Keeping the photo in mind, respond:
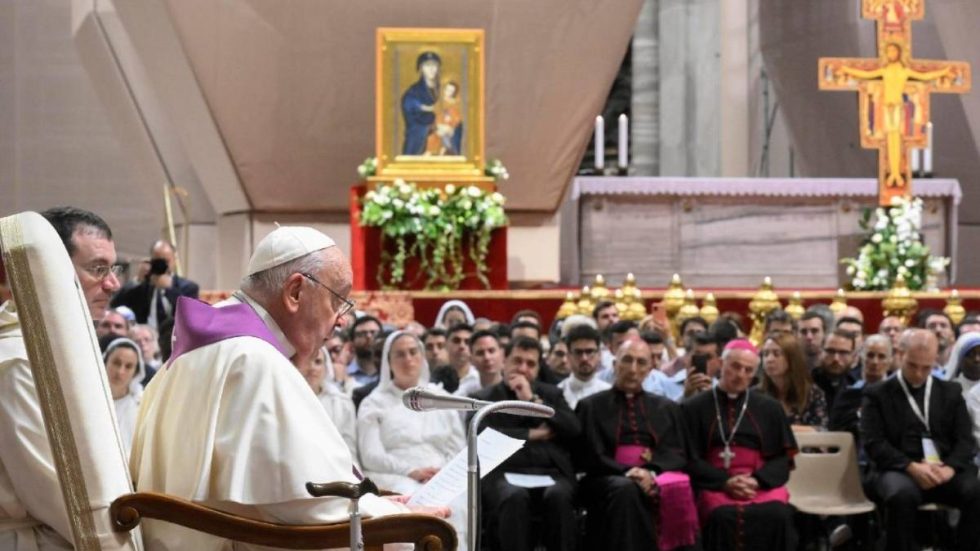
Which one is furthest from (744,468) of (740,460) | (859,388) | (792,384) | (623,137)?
(623,137)

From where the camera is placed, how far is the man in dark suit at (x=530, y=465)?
762 cm

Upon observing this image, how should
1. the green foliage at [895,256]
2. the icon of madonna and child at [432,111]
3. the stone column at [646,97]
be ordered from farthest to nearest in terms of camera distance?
the stone column at [646,97] → the green foliage at [895,256] → the icon of madonna and child at [432,111]

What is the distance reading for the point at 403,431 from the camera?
7711 millimetres

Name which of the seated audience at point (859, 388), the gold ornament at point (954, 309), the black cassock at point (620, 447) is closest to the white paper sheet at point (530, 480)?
the black cassock at point (620, 447)

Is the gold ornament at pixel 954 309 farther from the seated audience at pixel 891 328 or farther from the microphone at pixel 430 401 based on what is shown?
the microphone at pixel 430 401

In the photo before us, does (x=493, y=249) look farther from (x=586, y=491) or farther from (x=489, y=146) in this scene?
(x=586, y=491)

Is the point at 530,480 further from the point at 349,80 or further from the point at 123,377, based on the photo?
the point at 349,80

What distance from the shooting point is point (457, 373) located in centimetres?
878

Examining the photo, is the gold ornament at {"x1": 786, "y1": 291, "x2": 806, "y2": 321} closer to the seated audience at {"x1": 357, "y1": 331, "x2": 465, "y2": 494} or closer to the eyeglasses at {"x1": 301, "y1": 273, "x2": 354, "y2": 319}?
the seated audience at {"x1": 357, "y1": 331, "x2": 465, "y2": 494}

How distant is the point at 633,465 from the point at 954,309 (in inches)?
210

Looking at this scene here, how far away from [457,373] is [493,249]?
16.6 feet

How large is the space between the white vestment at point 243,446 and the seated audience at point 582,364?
4.81m

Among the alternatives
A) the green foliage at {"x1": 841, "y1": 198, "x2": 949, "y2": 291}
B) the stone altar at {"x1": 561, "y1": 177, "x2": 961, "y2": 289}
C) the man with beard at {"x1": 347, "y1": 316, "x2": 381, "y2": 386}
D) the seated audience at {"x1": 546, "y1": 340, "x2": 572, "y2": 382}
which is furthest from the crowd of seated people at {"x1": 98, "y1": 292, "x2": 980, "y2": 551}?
the stone altar at {"x1": 561, "y1": 177, "x2": 961, "y2": 289}

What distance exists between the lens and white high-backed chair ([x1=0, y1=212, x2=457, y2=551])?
348 cm
